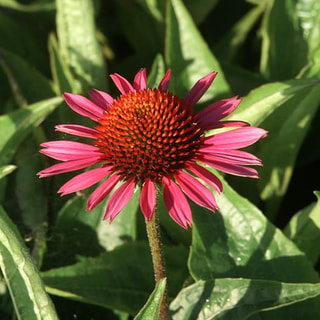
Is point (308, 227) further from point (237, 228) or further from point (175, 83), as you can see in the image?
point (175, 83)

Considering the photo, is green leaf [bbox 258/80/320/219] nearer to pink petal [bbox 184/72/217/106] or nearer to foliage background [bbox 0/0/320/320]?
foliage background [bbox 0/0/320/320]

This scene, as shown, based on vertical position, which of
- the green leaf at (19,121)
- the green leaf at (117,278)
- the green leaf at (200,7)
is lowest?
the green leaf at (117,278)

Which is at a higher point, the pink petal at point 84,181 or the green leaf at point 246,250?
the pink petal at point 84,181

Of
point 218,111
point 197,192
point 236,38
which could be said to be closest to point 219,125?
point 218,111

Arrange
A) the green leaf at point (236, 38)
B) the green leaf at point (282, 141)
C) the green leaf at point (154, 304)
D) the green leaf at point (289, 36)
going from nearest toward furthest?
the green leaf at point (154, 304) < the green leaf at point (282, 141) < the green leaf at point (289, 36) < the green leaf at point (236, 38)

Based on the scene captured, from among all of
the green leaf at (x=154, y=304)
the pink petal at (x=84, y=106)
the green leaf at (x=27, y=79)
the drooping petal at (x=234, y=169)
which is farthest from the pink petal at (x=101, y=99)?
the green leaf at (x=27, y=79)

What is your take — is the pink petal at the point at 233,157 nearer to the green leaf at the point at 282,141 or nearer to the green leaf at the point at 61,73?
the green leaf at the point at 282,141

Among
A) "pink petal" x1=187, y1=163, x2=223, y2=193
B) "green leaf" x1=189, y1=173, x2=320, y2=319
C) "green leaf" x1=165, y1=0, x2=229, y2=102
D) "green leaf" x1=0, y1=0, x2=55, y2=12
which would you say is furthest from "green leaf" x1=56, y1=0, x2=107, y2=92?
"pink petal" x1=187, y1=163, x2=223, y2=193

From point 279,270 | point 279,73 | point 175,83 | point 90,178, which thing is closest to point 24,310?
point 90,178
